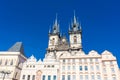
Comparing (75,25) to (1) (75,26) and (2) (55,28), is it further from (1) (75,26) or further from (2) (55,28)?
(2) (55,28)

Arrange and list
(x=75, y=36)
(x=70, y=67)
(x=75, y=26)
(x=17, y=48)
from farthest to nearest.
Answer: (x=75, y=26), (x=75, y=36), (x=17, y=48), (x=70, y=67)

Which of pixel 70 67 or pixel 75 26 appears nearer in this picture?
pixel 70 67

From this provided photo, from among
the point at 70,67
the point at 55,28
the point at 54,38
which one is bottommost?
the point at 70,67

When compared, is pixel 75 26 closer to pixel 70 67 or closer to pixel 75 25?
pixel 75 25

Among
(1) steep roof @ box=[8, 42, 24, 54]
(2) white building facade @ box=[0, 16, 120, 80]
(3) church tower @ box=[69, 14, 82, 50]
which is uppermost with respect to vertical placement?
(3) church tower @ box=[69, 14, 82, 50]

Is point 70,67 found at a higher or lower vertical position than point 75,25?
lower

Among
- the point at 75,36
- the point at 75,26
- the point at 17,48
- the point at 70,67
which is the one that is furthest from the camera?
the point at 75,26

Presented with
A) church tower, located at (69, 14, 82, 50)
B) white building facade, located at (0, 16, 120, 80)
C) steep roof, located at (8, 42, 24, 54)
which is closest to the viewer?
white building facade, located at (0, 16, 120, 80)

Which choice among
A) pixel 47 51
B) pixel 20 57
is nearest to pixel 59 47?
pixel 47 51

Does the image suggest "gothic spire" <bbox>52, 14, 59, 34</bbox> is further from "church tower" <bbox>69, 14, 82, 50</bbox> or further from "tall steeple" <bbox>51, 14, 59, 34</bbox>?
"church tower" <bbox>69, 14, 82, 50</bbox>

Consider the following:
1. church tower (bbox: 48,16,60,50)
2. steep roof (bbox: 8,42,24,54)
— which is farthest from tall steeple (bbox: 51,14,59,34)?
steep roof (bbox: 8,42,24,54)

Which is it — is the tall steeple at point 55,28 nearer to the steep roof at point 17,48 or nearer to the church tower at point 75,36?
the church tower at point 75,36

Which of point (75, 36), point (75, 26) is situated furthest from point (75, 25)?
point (75, 36)

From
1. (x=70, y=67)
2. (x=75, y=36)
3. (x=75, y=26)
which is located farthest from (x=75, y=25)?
(x=70, y=67)
